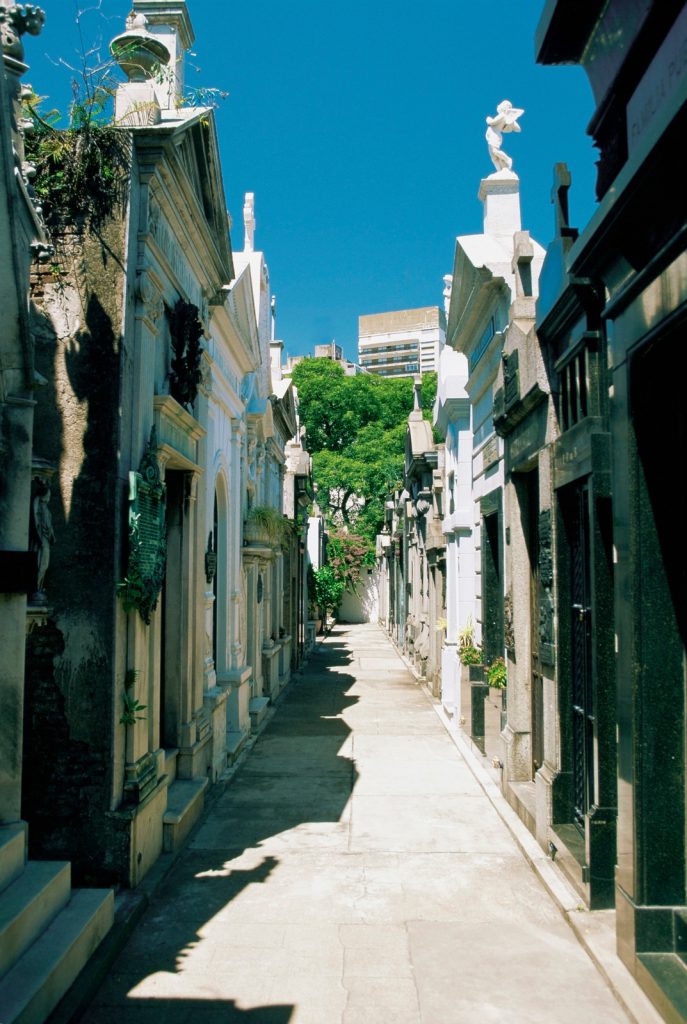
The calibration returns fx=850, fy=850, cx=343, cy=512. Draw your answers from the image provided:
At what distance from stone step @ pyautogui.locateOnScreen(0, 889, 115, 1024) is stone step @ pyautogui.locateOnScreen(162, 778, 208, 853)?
1632 millimetres

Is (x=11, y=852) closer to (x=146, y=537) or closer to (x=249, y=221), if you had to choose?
(x=146, y=537)

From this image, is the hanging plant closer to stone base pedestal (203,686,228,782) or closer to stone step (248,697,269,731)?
stone base pedestal (203,686,228,782)

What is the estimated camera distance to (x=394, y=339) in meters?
96.9

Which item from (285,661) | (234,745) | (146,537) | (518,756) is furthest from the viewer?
(285,661)

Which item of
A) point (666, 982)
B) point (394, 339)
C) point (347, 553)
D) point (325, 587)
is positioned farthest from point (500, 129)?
point (394, 339)

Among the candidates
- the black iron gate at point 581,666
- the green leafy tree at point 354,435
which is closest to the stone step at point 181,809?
the black iron gate at point 581,666

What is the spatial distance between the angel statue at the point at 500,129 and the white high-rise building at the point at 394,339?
79799 mm

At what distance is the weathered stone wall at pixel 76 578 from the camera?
225 inches

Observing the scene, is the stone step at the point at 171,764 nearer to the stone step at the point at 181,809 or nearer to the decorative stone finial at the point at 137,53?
the stone step at the point at 181,809

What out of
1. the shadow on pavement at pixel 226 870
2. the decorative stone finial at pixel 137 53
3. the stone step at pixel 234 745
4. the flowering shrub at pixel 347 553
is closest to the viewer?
the shadow on pavement at pixel 226 870

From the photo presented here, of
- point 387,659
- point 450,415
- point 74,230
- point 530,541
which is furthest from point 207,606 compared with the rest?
point 387,659

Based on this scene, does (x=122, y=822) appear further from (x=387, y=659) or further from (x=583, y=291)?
(x=387, y=659)

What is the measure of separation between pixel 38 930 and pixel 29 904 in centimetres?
28

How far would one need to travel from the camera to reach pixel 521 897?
20.0ft
